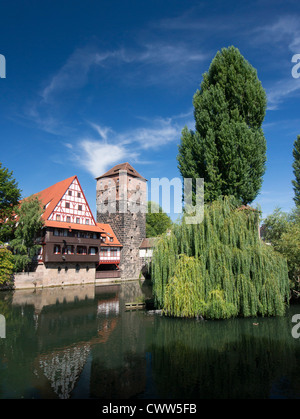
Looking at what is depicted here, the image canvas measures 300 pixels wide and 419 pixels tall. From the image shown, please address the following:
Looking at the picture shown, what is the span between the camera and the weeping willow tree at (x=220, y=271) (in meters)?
15.7

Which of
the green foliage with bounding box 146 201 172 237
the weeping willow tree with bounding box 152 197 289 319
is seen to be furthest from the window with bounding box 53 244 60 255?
the green foliage with bounding box 146 201 172 237

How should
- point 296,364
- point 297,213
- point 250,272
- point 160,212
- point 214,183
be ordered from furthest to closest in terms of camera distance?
point 160,212
point 297,213
point 214,183
point 250,272
point 296,364

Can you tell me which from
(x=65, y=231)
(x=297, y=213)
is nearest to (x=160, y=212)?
(x=65, y=231)

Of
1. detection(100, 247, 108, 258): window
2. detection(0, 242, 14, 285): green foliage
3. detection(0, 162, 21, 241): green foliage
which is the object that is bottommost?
detection(0, 242, 14, 285): green foliage

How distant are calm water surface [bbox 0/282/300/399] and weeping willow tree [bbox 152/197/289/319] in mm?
981

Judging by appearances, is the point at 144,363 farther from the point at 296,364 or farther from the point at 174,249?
the point at 174,249

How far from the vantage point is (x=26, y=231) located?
103ft

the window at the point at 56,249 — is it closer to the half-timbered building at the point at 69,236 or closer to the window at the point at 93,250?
the half-timbered building at the point at 69,236

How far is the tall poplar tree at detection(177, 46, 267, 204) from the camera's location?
22844mm


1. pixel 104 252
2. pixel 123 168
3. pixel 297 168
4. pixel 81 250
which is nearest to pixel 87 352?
pixel 81 250

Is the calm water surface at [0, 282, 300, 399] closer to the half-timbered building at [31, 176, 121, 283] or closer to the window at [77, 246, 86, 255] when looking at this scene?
the half-timbered building at [31, 176, 121, 283]

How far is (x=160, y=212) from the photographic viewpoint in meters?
69.0
